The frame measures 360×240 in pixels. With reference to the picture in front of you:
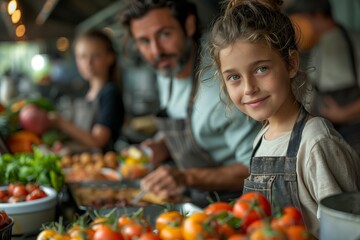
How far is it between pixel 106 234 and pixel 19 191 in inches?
40.2

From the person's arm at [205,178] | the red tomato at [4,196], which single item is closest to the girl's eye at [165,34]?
the person's arm at [205,178]

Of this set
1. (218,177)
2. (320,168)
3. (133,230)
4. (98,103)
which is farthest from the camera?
(98,103)

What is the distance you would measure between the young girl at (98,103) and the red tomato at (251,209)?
3067 mm

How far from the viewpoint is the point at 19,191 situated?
2205mm

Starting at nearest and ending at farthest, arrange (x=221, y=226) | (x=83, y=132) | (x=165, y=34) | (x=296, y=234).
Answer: (x=296, y=234), (x=221, y=226), (x=165, y=34), (x=83, y=132)

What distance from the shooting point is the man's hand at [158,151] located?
366cm

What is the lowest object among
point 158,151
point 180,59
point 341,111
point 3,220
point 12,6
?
point 341,111

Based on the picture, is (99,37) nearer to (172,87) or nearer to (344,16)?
(172,87)

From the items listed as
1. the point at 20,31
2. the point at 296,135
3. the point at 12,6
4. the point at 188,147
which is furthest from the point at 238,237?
the point at 20,31

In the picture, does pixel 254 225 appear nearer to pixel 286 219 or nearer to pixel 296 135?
pixel 286 219

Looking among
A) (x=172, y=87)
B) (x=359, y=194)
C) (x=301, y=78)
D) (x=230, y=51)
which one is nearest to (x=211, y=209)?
(x=359, y=194)

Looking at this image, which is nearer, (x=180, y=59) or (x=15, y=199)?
(x=15, y=199)

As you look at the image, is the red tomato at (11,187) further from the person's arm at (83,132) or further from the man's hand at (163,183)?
the person's arm at (83,132)

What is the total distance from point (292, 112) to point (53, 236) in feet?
2.94
